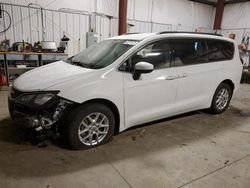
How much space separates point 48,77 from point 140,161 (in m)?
1.44

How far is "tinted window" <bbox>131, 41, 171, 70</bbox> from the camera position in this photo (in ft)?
8.63

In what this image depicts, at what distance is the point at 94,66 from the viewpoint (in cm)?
253

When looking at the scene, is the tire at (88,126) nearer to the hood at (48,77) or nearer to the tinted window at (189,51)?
the hood at (48,77)

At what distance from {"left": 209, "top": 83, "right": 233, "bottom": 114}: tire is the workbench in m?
4.23

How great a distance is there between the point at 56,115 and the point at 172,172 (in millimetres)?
1389

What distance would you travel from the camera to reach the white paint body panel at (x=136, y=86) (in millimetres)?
2246

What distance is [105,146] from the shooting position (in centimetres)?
258

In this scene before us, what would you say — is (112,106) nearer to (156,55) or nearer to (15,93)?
(156,55)

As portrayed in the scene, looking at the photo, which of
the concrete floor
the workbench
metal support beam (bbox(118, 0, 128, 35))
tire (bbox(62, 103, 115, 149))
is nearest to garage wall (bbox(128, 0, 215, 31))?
metal support beam (bbox(118, 0, 128, 35))

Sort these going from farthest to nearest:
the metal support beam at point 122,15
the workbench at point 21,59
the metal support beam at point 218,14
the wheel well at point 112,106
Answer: the metal support beam at point 218,14 < the metal support beam at point 122,15 < the workbench at point 21,59 < the wheel well at point 112,106

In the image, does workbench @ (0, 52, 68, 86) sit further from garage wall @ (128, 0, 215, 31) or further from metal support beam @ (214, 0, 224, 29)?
metal support beam @ (214, 0, 224, 29)

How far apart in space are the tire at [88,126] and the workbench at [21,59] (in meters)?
3.86

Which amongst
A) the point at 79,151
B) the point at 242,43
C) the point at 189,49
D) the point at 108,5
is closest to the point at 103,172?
the point at 79,151

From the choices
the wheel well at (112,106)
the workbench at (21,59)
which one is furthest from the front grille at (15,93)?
the workbench at (21,59)
